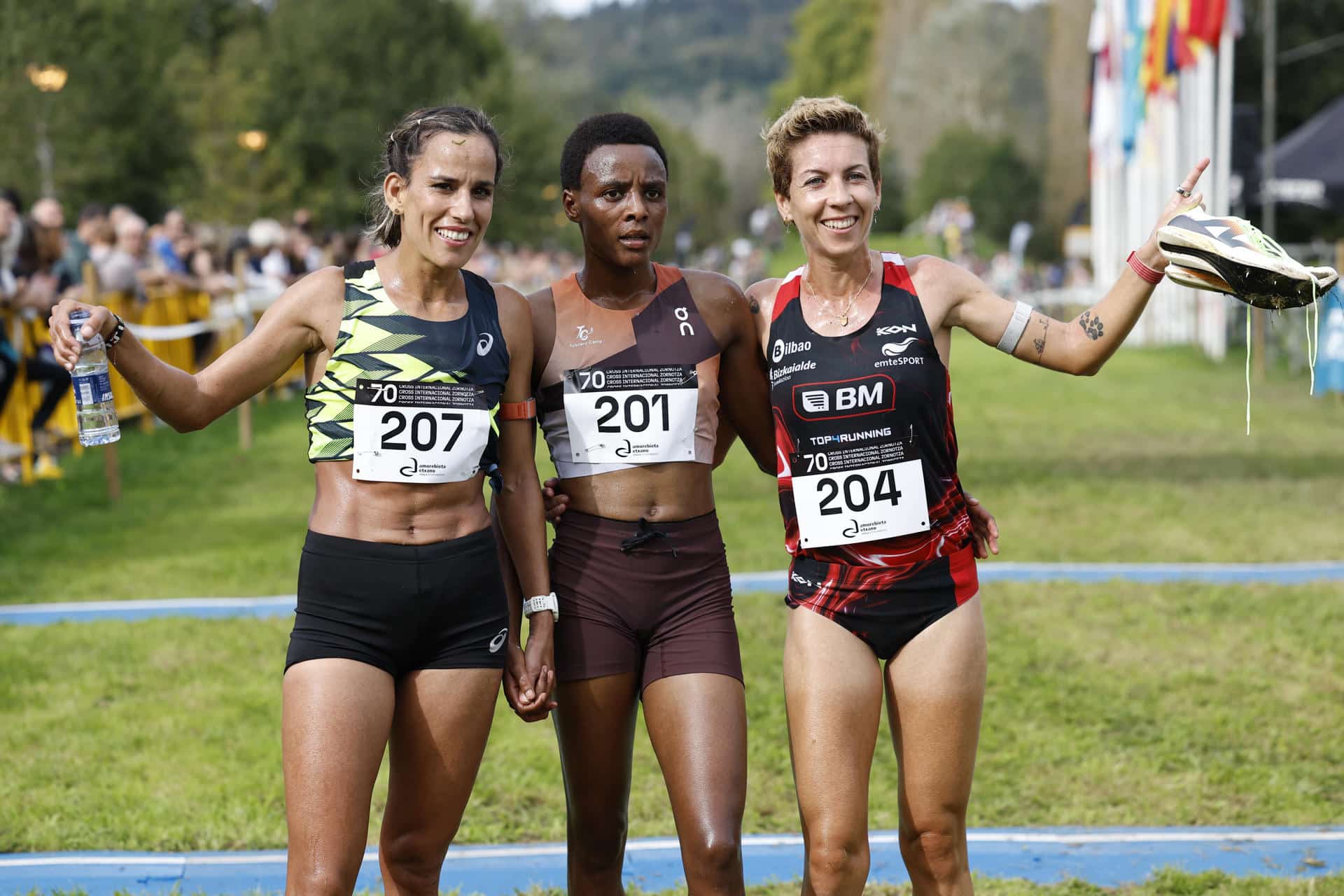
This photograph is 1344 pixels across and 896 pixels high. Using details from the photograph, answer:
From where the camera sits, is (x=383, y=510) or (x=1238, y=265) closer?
(x=1238, y=265)

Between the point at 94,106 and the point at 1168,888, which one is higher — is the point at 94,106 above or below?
above

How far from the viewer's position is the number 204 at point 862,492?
379 centimetres

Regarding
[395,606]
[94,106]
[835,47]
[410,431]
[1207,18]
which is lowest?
[395,606]

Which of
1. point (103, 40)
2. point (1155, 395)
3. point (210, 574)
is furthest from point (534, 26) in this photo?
point (210, 574)

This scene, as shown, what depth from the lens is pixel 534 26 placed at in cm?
11300

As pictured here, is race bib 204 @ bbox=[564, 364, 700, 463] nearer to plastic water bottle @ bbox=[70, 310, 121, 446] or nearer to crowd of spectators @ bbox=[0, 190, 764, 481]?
plastic water bottle @ bbox=[70, 310, 121, 446]

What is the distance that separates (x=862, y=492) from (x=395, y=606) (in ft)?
3.91

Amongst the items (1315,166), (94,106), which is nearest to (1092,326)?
(1315,166)

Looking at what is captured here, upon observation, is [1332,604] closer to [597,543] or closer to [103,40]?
[597,543]

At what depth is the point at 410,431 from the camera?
11.7ft

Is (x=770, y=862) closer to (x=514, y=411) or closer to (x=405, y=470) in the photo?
(x=514, y=411)

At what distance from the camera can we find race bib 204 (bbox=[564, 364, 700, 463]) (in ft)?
12.9

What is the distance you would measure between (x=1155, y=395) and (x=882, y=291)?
16548 mm

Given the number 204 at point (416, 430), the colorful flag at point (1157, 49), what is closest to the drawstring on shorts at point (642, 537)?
the number 204 at point (416, 430)
